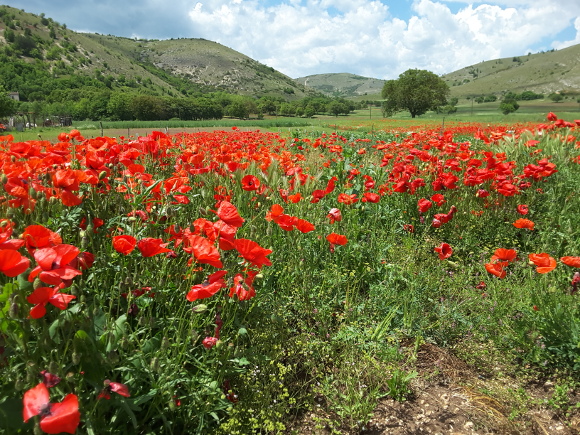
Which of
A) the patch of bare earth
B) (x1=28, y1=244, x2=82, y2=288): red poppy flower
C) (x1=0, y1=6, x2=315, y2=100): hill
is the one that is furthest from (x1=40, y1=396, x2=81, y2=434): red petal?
(x1=0, y1=6, x2=315, y2=100): hill

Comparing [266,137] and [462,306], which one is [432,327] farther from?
[266,137]

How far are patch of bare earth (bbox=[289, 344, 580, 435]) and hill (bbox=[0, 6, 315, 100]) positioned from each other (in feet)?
365

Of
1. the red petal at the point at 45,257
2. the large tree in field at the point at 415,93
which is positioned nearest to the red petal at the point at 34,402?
the red petal at the point at 45,257

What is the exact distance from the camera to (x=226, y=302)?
70.7 inches

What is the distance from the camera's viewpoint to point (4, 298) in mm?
1115

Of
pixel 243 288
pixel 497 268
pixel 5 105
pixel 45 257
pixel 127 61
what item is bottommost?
pixel 497 268

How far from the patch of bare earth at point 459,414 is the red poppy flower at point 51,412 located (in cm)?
108

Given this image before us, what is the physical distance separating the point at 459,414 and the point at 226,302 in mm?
1317

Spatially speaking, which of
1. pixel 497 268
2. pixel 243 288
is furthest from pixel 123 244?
pixel 497 268

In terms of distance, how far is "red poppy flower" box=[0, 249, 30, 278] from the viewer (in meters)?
0.95

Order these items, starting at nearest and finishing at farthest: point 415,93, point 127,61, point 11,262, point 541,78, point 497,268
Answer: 1. point 11,262
2. point 497,268
3. point 415,93
4. point 541,78
5. point 127,61

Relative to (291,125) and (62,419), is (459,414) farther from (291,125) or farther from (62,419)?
(291,125)

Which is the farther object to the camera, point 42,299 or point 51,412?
point 42,299

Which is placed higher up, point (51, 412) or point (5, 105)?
point (5, 105)
